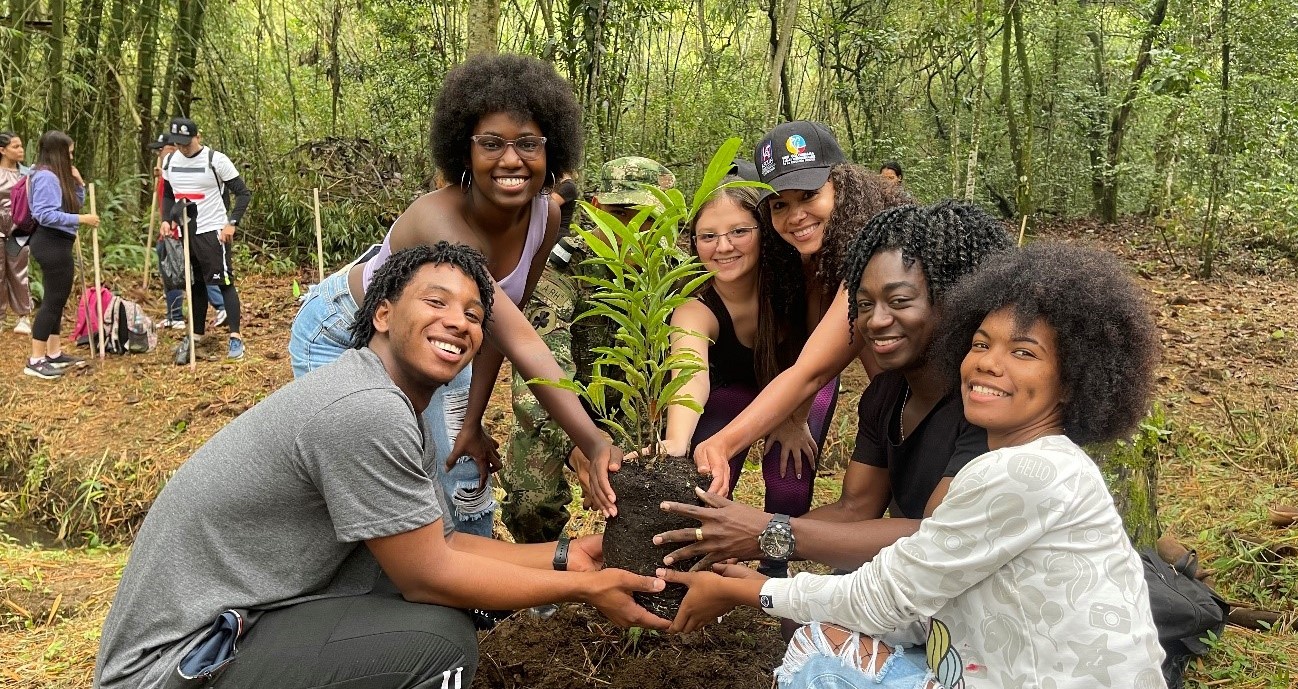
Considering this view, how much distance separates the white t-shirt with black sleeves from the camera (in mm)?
6934

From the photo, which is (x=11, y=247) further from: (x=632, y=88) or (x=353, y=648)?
(x=353, y=648)

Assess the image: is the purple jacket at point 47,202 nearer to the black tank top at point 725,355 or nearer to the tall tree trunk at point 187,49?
the tall tree trunk at point 187,49

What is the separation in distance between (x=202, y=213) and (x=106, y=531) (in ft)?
9.44

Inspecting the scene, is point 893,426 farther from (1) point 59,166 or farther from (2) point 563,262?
(1) point 59,166

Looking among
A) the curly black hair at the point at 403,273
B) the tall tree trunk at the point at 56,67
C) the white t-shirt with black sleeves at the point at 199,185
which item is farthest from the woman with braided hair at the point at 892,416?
the tall tree trunk at the point at 56,67

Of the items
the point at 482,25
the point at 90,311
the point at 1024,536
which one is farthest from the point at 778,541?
the point at 90,311

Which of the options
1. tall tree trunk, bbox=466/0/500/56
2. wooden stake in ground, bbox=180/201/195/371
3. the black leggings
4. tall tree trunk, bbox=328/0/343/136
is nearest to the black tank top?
tall tree trunk, bbox=466/0/500/56

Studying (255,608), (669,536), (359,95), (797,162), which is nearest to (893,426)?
(669,536)

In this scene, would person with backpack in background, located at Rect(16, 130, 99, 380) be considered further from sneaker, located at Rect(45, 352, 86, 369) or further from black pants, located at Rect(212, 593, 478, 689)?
black pants, located at Rect(212, 593, 478, 689)

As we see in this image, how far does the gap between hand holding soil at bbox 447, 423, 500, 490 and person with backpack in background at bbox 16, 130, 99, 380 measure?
17.1 ft

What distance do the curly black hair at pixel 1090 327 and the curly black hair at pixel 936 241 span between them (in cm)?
26

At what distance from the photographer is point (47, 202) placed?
654 centimetres

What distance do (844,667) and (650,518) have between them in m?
0.57

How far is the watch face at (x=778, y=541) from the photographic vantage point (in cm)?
216
